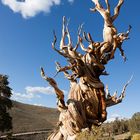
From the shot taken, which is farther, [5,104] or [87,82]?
[5,104]

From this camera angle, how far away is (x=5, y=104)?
122ft

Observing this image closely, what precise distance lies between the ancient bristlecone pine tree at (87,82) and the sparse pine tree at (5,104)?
88.0 ft

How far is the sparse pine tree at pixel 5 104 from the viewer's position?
3597 centimetres

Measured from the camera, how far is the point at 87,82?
9.84 meters

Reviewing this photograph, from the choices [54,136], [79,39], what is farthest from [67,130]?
[79,39]

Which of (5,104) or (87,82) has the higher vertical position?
(5,104)

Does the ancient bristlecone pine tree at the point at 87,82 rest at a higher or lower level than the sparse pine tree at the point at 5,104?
lower

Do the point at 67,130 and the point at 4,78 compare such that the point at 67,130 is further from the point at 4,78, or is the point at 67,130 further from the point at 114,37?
the point at 4,78

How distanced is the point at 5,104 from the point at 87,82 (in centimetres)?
2853

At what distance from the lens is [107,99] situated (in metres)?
9.99

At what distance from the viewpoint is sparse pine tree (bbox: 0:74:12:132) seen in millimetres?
35969

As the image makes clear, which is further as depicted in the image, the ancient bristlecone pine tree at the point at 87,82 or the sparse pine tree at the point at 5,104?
the sparse pine tree at the point at 5,104

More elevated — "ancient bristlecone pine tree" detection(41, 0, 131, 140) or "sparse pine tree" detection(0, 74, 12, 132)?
"sparse pine tree" detection(0, 74, 12, 132)

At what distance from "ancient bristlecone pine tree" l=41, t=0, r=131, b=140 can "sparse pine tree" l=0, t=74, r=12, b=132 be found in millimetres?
26810
